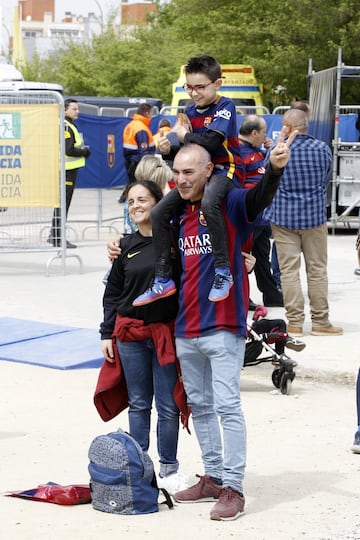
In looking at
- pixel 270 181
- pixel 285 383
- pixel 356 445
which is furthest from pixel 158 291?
pixel 285 383

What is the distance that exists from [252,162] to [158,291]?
16.7ft

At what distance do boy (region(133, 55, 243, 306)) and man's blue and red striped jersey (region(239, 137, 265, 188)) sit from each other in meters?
3.25

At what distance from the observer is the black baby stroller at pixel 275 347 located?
818 cm

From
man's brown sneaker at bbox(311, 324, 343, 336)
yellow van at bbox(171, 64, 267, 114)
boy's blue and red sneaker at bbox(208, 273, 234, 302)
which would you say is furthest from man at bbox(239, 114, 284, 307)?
yellow van at bbox(171, 64, 267, 114)

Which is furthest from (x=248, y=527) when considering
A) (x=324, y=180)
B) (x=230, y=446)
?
(x=324, y=180)

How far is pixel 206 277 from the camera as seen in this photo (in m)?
5.34

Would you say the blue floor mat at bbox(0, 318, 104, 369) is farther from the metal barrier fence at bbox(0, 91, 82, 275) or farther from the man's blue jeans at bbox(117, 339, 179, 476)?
the metal barrier fence at bbox(0, 91, 82, 275)

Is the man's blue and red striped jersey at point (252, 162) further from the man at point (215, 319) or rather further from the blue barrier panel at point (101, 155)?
the blue barrier panel at point (101, 155)

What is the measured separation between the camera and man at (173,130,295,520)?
209 inches

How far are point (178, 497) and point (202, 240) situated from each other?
1286 millimetres

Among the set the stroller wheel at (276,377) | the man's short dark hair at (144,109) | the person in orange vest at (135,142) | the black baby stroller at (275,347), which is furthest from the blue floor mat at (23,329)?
the man's short dark hair at (144,109)

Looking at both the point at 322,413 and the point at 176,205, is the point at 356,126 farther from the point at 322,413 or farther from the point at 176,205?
the point at 176,205

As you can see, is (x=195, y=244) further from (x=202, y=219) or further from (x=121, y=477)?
(x=121, y=477)

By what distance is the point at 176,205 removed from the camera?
18.0ft
